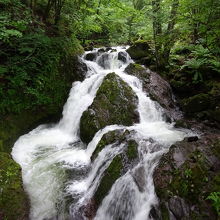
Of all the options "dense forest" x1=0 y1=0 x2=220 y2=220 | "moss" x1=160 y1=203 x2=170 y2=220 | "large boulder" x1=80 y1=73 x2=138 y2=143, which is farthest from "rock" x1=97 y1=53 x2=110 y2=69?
"moss" x1=160 y1=203 x2=170 y2=220

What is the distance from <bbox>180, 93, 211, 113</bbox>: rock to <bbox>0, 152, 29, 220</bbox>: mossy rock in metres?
6.00

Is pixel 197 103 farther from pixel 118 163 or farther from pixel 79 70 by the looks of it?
pixel 79 70

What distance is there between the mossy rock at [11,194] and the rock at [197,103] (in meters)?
6.00

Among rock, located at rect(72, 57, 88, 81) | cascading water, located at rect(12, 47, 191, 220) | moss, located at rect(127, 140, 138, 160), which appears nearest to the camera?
Answer: cascading water, located at rect(12, 47, 191, 220)

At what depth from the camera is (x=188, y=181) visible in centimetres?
396

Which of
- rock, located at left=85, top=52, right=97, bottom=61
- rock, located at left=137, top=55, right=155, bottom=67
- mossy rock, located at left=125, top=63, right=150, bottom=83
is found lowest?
mossy rock, located at left=125, top=63, right=150, bottom=83

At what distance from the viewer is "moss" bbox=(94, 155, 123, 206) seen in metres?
4.57

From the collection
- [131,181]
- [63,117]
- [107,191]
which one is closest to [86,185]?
[107,191]

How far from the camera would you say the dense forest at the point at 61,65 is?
524cm

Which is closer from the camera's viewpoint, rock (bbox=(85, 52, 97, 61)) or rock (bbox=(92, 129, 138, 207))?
rock (bbox=(92, 129, 138, 207))

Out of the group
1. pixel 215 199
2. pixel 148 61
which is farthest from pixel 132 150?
pixel 148 61

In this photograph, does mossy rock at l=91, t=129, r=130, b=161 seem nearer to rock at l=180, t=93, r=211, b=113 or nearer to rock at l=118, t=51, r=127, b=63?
rock at l=180, t=93, r=211, b=113

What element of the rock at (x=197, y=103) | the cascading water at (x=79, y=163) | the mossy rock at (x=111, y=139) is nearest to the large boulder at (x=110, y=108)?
the cascading water at (x=79, y=163)

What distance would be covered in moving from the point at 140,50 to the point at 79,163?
7.72 m
